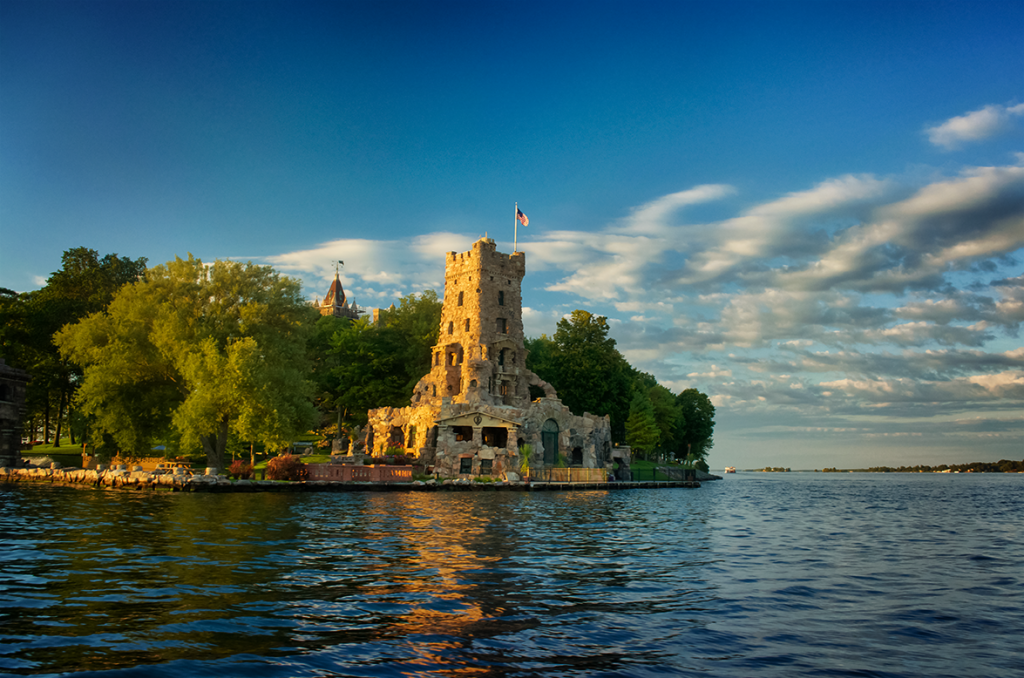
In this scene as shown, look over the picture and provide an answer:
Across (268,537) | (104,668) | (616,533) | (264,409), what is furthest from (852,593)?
(264,409)

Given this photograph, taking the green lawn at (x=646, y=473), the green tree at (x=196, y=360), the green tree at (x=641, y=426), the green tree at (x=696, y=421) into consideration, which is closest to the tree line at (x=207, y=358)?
the green tree at (x=196, y=360)

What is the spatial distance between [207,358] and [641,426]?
55.3m

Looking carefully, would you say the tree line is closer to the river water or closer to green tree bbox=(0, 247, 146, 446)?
green tree bbox=(0, 247, 146, 446)

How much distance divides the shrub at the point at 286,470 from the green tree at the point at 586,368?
114 ft

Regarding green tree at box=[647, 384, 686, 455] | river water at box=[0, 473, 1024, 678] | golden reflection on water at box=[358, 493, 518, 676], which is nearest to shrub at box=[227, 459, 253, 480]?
golden reflection on water at box=[358, 493, 518, 676]

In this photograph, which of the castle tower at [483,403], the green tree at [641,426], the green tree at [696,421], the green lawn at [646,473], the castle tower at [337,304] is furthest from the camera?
the castle tower at [337,304]

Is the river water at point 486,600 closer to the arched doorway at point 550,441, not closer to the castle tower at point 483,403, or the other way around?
the castle tower at point 483,403

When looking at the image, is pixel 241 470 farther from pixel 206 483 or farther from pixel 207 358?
pixel 207 358

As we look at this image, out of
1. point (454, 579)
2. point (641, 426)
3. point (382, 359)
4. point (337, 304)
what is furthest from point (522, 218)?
point (337, 304)

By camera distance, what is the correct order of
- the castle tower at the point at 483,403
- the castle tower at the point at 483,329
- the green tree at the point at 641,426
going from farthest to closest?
the green tree at the point at 641,426 → the castle tower at the point at 483,329 → the castle tower at the point at 483,403

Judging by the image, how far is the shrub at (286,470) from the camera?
43.0 meters

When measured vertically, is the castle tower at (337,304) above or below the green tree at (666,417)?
above

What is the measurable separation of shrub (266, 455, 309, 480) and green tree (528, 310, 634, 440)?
34.8 meters

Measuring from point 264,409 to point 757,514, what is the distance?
28745 mm
